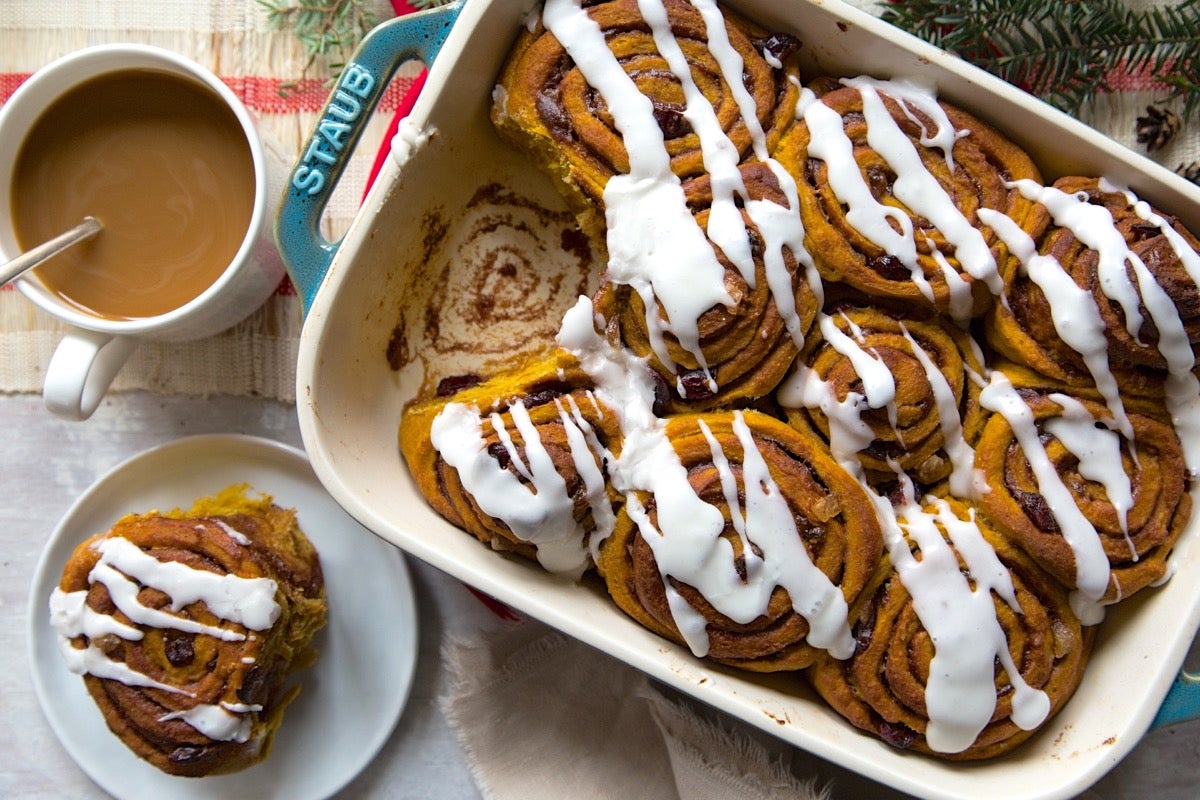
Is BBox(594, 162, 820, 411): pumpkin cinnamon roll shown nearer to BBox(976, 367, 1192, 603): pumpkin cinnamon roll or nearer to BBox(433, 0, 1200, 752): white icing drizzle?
BBox(433, 0, 1200, 752): white icing drizzle

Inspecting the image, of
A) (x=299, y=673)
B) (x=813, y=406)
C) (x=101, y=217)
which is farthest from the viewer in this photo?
(x=299, y=673)

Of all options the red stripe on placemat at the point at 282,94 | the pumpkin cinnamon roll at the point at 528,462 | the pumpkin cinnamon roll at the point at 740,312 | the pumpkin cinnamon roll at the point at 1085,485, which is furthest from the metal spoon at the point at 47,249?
the pumpkin cinnamon roll at the point at 1085,485

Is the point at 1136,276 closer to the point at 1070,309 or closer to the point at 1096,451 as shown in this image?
the point at 1070,309

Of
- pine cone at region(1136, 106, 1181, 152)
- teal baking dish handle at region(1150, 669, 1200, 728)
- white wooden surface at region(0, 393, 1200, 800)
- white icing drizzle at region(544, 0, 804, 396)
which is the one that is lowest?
white wooden surface at region(0, 393, 1200, 800)

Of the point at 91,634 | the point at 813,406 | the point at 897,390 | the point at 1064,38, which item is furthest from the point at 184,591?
the point at 1064,38

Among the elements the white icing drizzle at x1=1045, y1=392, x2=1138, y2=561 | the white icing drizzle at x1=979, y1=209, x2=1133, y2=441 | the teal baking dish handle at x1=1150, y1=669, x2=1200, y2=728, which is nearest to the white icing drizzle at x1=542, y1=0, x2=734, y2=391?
Result: the white icing drizzle at x1=979, y1=209, x2=1133, y2=441

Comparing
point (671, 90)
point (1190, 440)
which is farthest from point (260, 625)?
point (1190, 440)
